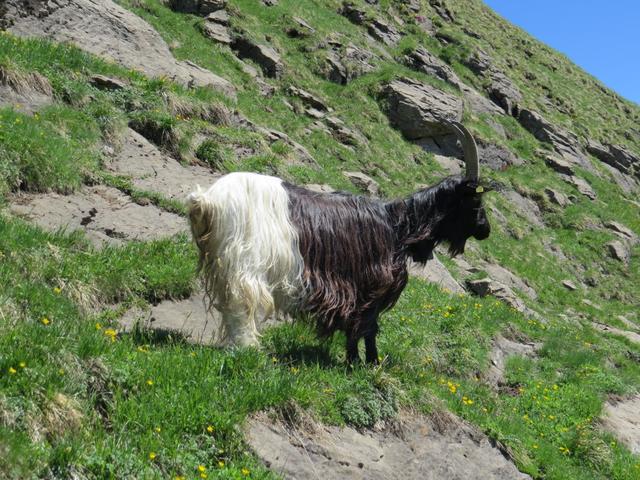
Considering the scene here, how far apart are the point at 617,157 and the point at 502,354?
29.4 meters

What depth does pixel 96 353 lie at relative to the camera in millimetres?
5070

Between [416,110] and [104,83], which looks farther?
[416,110]

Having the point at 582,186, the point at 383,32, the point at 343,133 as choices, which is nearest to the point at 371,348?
the point at 343,133

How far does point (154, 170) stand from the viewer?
1109cm

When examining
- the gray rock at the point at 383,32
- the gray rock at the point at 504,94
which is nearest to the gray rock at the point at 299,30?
the gray rock at the point at 383,32

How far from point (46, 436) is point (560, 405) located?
7.80 metres

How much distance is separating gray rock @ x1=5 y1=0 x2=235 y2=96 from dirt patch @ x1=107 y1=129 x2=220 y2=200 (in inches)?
147

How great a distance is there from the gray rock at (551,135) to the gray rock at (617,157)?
2.99 m

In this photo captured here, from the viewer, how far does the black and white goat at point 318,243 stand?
6082 mm

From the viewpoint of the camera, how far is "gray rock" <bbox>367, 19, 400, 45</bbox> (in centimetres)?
3047

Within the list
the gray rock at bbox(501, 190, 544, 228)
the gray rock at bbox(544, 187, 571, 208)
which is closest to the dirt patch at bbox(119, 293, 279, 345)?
the gray rock at bbox(501, 190, 544, 228)

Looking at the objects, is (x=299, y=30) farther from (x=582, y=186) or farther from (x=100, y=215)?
(x=100, y=215)

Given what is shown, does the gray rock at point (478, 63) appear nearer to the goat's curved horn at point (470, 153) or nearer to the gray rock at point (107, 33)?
the gray rock at point (107, 33)

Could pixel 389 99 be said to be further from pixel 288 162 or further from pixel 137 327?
pixel 137 327
